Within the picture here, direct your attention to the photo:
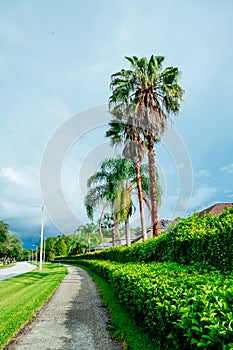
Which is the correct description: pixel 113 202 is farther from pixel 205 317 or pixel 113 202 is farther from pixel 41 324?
pixel 205 317

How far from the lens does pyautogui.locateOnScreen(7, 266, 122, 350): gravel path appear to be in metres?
4.91

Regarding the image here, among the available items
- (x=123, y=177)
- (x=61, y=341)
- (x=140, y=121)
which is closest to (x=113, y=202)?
(x=123, y=177)

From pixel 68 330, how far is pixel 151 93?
13.9 metres

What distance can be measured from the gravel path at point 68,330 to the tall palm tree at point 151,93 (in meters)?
9.09

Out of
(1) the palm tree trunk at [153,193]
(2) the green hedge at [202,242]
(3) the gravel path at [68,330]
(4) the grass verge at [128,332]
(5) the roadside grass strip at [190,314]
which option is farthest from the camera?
(1) the palm tree trunk at [153,193]

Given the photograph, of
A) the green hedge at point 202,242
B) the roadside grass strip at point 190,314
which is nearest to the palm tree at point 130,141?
the green hedge at point 202,242

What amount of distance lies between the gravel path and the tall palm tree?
9089 mm

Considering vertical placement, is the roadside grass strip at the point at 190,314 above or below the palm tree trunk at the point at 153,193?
below

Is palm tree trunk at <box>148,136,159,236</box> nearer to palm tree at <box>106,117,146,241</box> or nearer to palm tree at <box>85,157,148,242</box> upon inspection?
palm tree at <box>106,117,146,241</box>

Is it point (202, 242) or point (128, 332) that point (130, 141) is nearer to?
point (202, 242)

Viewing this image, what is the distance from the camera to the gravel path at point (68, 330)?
16.1 feet

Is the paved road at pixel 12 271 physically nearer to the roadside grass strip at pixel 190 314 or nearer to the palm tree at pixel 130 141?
the palm tree at pixel 130 141

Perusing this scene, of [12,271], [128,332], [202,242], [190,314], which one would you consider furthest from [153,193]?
[12,271]

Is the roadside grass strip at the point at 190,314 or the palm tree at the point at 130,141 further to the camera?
the palm tree at the point at 130,141
